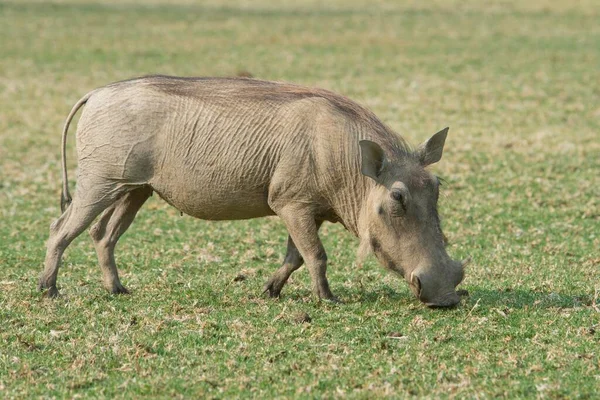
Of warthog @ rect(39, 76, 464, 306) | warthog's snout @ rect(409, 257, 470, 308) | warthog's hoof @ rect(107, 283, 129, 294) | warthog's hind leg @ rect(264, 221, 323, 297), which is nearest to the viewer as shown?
warthog's snout @ rect(409, 257, 470, 308)

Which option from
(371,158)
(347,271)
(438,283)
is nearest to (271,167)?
(371,158)

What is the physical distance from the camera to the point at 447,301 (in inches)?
300

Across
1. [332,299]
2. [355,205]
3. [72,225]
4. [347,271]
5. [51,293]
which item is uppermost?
[355,205]

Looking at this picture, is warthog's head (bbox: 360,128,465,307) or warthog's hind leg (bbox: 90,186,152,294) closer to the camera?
warthog's head (bbox: 360,128,465,307)

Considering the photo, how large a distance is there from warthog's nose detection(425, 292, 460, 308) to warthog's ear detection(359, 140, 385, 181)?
940 millimetres

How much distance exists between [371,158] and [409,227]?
0.54m

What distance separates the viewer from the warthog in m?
7.68

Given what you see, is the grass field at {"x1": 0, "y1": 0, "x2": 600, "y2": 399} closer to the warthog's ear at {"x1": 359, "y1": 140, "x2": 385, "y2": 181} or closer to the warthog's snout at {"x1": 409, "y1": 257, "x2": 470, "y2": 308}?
the warthog's snout at {"x1": 409, "y1": 257, "x2": 470, "y2": 308}

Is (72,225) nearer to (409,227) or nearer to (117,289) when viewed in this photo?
(117,289)

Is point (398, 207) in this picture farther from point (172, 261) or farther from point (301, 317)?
point (172, 261)

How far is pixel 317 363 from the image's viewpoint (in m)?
6.58

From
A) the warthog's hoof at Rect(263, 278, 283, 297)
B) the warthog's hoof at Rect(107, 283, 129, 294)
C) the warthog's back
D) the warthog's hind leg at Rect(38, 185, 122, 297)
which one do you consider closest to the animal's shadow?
the warthog's hoof at Rect(263, 278, 283, 297)

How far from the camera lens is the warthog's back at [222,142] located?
7965mm

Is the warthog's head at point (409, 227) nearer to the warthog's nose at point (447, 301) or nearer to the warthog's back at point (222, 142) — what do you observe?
the warthog's nose at point (447, 301)
